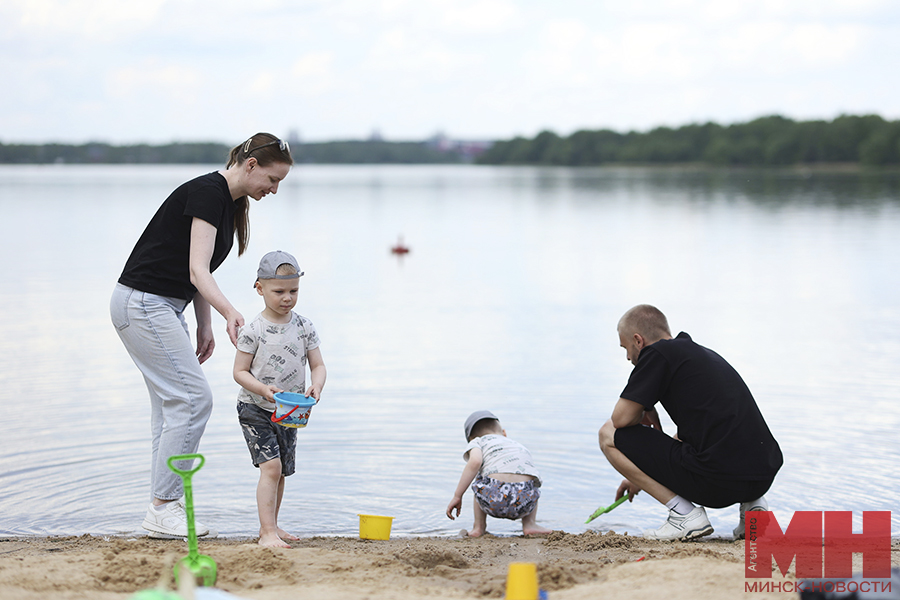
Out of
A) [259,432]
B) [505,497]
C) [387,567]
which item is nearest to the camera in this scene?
[387,567]

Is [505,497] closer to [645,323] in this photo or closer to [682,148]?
[645,323]

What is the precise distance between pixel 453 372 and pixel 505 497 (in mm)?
3725

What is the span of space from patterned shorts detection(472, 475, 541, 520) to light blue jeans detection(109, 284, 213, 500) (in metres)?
1.39

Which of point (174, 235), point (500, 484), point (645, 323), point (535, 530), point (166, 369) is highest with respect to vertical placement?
point (174, 235)

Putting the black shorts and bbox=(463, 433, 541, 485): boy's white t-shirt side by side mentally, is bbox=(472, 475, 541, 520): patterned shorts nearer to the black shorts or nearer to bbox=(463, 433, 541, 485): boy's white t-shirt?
bbox=(463, 433, 541, 485): boy's white t-shirt

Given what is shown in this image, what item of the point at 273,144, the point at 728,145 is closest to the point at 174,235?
the point at 273,144

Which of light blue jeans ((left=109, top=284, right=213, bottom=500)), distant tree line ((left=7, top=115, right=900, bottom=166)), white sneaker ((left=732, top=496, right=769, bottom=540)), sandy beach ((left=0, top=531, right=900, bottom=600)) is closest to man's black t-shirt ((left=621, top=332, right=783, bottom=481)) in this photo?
white sneaker ((left=732, top=496, right=769, bottom=540))

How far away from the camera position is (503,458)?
4688 mm

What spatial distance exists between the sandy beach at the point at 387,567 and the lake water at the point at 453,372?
55 cm

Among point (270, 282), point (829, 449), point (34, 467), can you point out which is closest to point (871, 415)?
point (829, 449)

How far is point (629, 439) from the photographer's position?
14.9 ft

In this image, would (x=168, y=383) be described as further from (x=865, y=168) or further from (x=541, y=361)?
(x=865, y=168)

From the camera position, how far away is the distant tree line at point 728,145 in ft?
319

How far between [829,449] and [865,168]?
93629 mm
